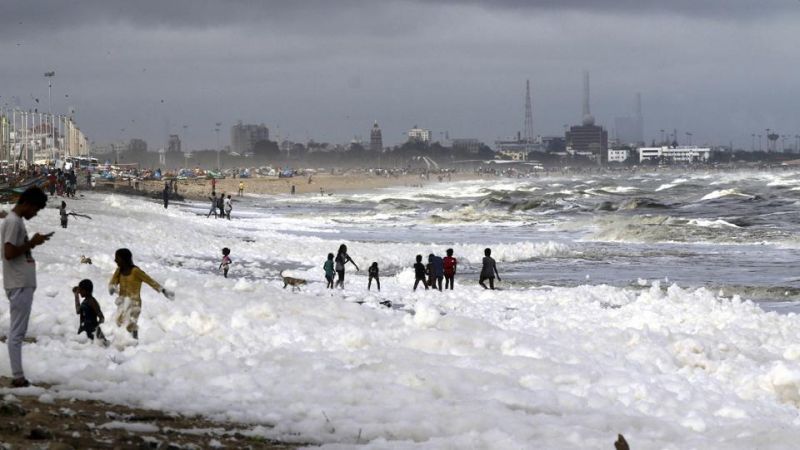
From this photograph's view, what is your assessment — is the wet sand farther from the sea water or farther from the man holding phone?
the man holding phone

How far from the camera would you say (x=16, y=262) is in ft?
31.7

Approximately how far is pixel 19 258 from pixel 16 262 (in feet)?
0.17

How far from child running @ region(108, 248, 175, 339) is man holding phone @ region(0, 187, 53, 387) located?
3219mm

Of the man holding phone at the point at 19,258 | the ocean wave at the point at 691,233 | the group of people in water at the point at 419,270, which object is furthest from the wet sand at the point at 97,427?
the ocean wave at the point at 691,233

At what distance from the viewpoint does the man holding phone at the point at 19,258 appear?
9617 millimetres

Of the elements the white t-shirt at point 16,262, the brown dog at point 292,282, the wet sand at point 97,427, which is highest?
the white t-shirt at point 16,262

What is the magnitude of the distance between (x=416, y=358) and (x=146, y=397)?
3.98 m

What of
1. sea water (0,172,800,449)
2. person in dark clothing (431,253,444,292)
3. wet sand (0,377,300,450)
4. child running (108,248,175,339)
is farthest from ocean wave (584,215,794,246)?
wet sand (0,377,300,450)

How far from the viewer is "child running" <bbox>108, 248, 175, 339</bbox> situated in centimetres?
1307

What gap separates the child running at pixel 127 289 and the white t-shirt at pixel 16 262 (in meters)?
3.28

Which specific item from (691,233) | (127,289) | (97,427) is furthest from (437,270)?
(691,233)

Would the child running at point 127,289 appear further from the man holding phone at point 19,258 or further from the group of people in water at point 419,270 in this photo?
the group of people in water at point 419,270

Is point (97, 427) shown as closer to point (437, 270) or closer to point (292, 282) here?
point (292, 282)

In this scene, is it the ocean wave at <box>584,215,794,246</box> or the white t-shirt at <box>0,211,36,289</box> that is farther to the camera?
the ocean wave at <box>584,215,794,246</box>
